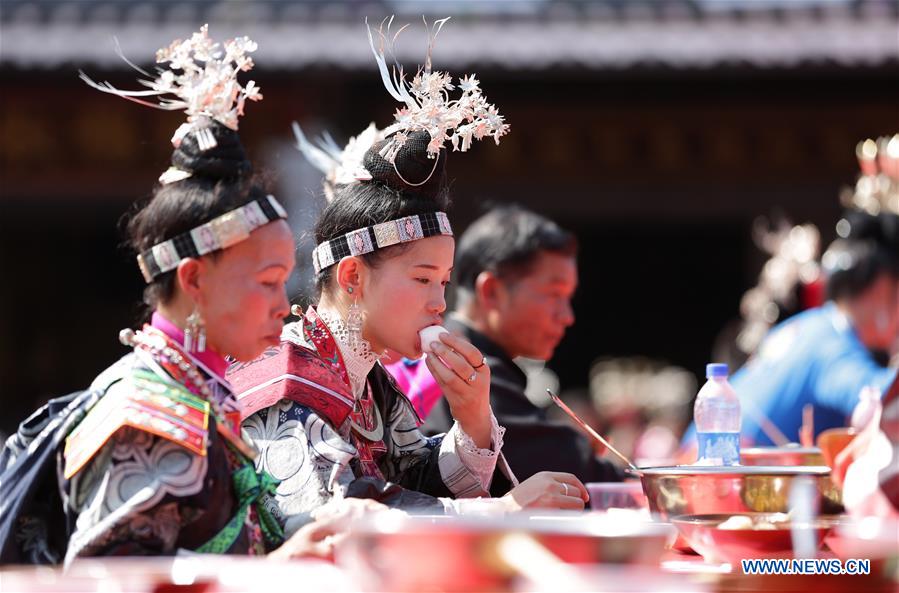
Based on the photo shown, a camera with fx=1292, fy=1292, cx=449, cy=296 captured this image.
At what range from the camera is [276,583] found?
1.72m

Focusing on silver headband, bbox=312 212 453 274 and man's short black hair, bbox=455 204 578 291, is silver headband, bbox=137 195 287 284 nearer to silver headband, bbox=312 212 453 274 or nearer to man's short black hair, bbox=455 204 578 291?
silver headband, bbox=312 212 453 274

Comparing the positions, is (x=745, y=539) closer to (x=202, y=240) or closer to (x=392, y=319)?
(x=392, y=319)

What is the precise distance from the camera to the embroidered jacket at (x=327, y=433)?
2.51 meters

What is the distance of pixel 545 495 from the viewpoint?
2467 mm

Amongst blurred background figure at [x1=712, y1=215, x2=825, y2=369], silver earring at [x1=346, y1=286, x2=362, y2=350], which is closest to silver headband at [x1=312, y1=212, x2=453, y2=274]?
silver earring at [x1=346, y1=286, x2=362, y2=350]

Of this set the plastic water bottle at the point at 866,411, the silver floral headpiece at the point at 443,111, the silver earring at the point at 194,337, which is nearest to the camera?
the silver earring at the point at 194,337

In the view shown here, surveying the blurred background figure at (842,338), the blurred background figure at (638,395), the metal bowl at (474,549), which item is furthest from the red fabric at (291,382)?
the blurred background figure at (638,395)

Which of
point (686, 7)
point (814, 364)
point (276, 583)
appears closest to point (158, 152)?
point (686, 7)

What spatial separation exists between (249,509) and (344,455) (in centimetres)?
31

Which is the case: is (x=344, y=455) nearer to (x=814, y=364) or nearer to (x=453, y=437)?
(x=453, y=437)

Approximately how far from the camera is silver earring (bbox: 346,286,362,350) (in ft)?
9.49

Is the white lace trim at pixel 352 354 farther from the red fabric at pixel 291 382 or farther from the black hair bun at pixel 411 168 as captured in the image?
the black hair bun at pixel 411 168

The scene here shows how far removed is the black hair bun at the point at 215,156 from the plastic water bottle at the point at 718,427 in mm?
1329

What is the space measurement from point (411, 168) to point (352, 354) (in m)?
0.44
